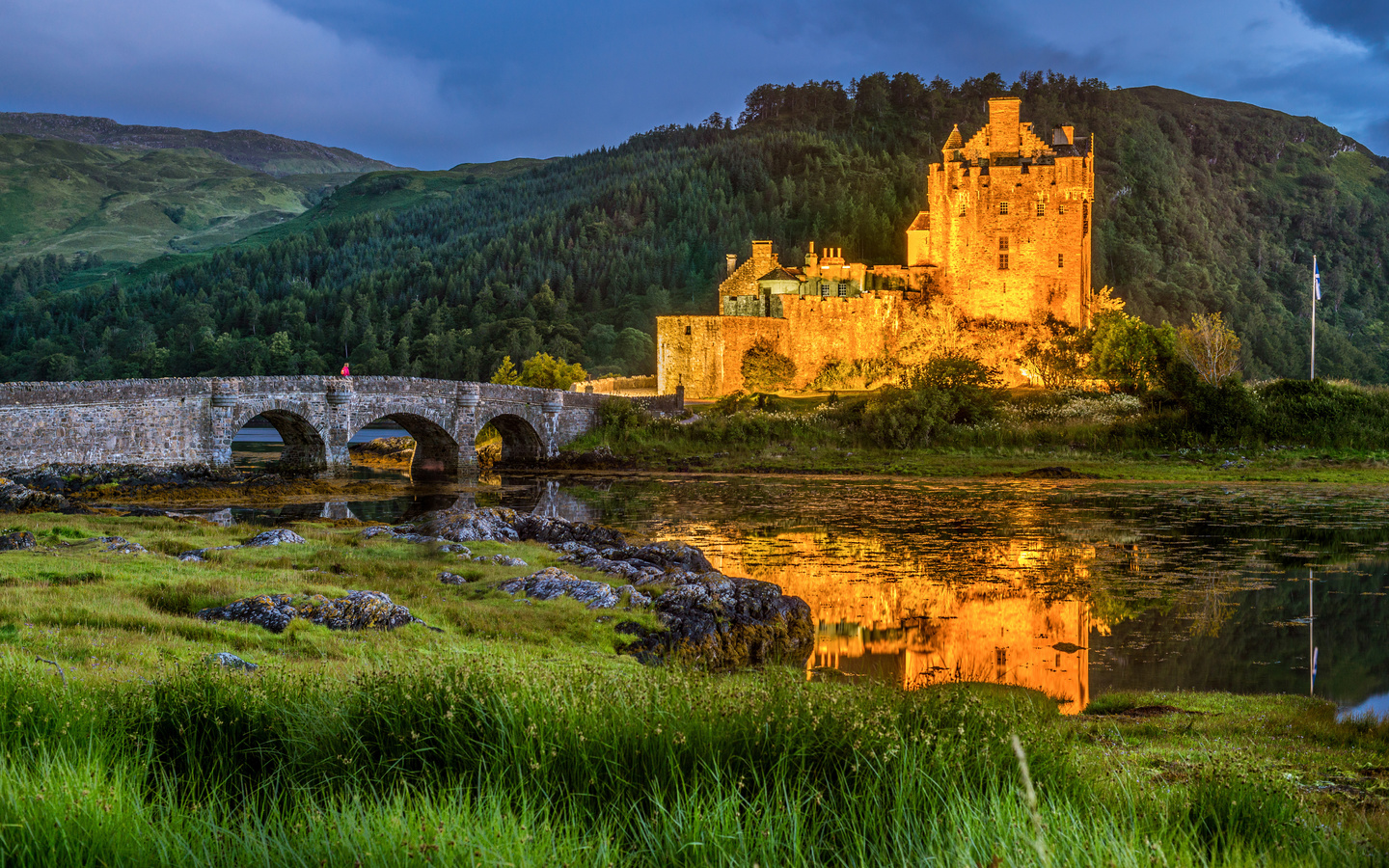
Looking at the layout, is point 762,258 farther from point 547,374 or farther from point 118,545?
point 118,545

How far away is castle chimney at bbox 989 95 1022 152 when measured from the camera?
2462 inches

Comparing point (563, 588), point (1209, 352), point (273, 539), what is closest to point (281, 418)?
point (273, 539)

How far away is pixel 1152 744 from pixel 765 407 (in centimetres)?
→ 4535

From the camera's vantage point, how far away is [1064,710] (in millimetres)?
10961

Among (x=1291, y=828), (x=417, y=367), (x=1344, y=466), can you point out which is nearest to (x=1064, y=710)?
(x=1291, y=828)

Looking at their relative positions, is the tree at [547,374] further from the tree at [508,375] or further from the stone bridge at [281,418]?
the stone bridge at [281,418]

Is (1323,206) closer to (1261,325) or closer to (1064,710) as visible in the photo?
(1261,325)

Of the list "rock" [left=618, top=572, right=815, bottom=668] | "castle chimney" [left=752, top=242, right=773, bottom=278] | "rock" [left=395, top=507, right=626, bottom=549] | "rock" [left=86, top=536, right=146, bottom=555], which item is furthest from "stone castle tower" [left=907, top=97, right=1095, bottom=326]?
"rock" [left=86, top=536, right=146, bottom=555]

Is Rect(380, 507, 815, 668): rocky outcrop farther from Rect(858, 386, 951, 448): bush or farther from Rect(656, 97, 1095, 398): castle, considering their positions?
Rect(656, 97, 1095, 398): castle

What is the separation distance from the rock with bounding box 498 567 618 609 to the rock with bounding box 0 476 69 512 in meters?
15.9

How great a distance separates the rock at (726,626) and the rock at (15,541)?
10448mm

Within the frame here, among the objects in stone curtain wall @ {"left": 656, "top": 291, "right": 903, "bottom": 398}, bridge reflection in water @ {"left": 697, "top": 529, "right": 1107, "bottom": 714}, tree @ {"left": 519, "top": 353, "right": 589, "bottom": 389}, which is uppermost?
stone curtain wall @ {"left": 656, "top": 291, "right": 903, "bottom": 398}

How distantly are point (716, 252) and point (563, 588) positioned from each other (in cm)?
10475

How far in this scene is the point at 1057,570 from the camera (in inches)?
805
